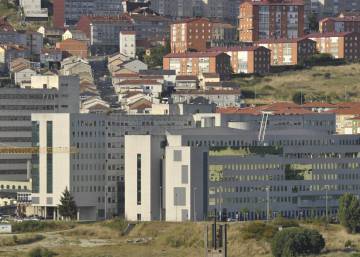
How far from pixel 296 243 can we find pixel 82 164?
1070 inches

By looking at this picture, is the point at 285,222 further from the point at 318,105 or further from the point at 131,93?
the point at 131,93

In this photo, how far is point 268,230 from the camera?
124 m

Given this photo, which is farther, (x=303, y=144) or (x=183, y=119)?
(x=183, y=119)

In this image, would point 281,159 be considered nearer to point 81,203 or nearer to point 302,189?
point 302,189

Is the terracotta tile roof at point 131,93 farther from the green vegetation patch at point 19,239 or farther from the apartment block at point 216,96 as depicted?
the green vegetation patch at point 19,239

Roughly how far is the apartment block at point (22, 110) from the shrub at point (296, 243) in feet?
124

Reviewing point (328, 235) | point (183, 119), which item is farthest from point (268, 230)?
point (183, 119)

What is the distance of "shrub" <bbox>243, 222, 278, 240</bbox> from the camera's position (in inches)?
4867

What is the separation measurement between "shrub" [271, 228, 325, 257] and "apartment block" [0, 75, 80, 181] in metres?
37.8

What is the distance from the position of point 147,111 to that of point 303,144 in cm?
3061

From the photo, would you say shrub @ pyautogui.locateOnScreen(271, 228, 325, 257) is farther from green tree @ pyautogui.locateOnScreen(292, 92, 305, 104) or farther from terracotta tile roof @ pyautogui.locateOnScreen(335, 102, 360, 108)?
green tree @ pyautogui.locateOnScreen(292, 92, 305, 104)

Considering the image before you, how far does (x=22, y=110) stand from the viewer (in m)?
156

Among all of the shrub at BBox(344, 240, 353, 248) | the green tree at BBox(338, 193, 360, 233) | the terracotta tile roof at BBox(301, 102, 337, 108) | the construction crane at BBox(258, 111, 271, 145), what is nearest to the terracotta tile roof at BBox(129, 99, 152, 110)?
the terracotta tile roof at BBox(301, 102, 337, 108)

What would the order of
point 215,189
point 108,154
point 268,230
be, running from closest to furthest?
point 268,230
point 215,189
point 108,154
